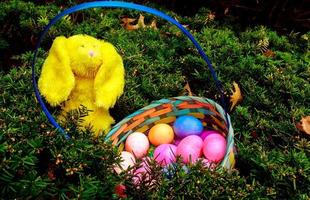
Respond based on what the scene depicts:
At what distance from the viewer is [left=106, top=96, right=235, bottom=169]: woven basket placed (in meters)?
2.79

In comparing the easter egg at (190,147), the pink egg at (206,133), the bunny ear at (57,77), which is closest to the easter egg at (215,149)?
the easter egg at (190,147)

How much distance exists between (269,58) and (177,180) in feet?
4.90

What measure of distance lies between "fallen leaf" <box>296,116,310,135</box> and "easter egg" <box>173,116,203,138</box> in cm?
53

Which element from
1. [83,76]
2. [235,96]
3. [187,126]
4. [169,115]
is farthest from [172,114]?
[83,76]

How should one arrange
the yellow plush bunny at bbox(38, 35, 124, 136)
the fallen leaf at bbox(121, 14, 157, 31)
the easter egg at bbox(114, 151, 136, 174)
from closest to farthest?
1. the easter egg at bbox(114, 151, 136, 174)
2. the yellow plush bunny at bbox(38, 35, 124, 136)
3. the fallen leaf at bbox(121, 14, 157, 31)

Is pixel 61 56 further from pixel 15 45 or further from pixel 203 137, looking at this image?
pixel 15 45

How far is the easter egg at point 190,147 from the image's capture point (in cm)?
267

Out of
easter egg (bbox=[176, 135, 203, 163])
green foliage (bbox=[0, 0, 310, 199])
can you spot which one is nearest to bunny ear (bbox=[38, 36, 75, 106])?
green foliage (bbox=[0, 0, 310, 199])

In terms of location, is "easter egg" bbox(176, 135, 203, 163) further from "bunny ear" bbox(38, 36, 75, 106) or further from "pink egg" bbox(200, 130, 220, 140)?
"bunny ear" bbox(38, 36, 75, 106)

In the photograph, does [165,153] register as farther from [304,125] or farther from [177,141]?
[304,125]

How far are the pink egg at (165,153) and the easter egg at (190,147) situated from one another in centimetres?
4

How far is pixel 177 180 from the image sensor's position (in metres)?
2.28

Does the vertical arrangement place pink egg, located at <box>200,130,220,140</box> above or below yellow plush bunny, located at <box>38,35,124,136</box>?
below

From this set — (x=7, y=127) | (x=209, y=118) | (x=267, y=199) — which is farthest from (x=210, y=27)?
(x=7, y=127)
